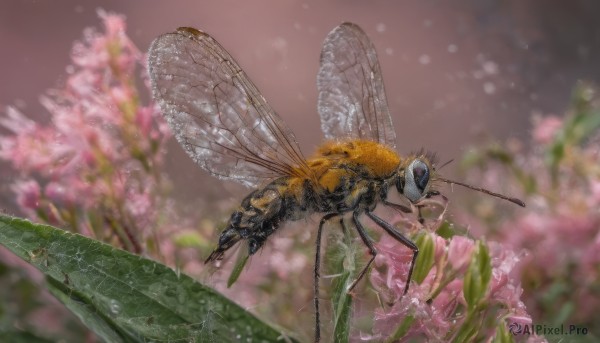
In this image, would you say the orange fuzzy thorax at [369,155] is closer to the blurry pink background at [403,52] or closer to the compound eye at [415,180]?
the compound eye at [415,180]

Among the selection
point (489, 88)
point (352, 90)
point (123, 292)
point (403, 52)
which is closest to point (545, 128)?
point (489, 88)

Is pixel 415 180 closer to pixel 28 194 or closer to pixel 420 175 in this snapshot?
pixel 420 175

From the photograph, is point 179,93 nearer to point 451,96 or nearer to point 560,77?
point 451,96

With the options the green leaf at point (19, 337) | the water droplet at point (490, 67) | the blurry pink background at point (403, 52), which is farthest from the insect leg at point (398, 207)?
the water droplet at point (490, 67)

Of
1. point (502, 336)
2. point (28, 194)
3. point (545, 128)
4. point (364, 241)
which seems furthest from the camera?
point (545, 128)

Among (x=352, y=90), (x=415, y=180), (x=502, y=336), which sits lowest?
(x=502, y=336)

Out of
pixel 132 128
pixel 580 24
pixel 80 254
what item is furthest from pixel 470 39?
pixel 80 254
